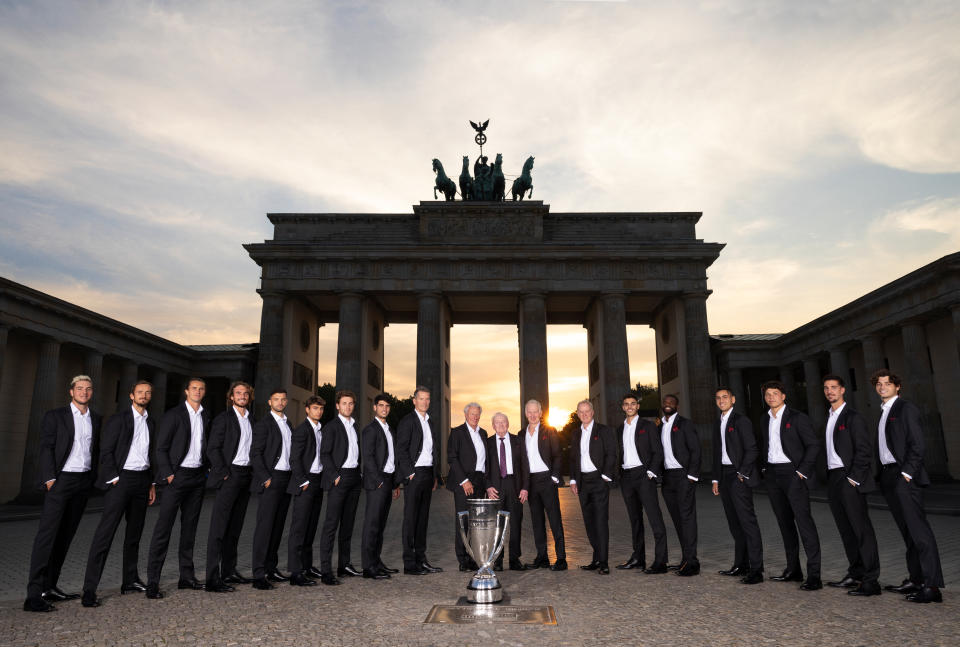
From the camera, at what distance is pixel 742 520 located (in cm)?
775

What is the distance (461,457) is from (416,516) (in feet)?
3.25

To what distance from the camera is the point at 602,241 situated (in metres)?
35.1

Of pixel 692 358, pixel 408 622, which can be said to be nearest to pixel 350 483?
pixel 408 622

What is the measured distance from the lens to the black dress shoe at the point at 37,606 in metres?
6.07

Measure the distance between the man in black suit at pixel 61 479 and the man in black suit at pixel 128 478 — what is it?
207 millimetres

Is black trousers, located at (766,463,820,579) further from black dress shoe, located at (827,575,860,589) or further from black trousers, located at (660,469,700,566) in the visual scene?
black trousers, located at (660,469,700,566)

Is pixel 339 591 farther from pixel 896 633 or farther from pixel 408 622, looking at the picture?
pixel 896 633

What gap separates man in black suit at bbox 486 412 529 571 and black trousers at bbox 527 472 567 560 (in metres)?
0.16

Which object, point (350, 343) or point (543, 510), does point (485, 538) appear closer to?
point (543, 510)

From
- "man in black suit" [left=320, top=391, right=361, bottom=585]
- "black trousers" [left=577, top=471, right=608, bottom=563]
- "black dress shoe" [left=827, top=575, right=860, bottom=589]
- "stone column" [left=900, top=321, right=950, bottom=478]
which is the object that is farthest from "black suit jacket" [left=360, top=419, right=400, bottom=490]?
"stone column" [left=900, top=321, right=950, bottom=478]

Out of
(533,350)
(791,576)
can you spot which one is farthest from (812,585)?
(533,350)

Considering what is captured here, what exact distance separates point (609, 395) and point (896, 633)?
1096 inches

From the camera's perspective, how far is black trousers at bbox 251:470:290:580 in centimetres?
741

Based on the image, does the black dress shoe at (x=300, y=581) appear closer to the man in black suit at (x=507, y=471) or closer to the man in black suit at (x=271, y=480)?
the man in black suit at (x=271, y=480)
